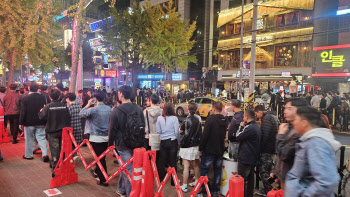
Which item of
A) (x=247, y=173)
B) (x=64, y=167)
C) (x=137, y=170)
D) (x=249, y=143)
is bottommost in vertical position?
(x=64, y=167)

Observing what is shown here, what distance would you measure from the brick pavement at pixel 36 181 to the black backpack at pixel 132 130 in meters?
1.36

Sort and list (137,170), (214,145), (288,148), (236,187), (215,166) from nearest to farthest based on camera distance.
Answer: (236,187), (288,148), (137,170), (214,145), (215,166)

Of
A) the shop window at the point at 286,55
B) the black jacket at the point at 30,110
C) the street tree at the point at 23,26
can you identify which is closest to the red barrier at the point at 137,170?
the black jacket at the point at 30,110

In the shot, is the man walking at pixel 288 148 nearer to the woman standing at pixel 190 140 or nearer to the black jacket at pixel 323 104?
the woman standing at pixel 190 140

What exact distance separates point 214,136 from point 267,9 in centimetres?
3031

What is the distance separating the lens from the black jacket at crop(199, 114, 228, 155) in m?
4.71

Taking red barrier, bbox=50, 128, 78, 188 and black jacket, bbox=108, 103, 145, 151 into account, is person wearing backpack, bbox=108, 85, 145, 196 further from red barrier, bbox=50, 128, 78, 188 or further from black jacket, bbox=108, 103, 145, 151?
red barrier, bbox=50, 128, 78, 188

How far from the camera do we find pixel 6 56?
14406 millimetres

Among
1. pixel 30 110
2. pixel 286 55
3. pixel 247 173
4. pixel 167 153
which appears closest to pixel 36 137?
pixel 30 110

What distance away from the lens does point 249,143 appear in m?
4.47

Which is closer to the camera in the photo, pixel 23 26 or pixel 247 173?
pixel 247 173

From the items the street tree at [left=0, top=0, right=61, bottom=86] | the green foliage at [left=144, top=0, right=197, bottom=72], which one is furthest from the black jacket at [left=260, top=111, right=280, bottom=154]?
the green foliage at [left=144, top=0, right=197, bottom=72]

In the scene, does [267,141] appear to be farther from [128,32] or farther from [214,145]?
[128,32]

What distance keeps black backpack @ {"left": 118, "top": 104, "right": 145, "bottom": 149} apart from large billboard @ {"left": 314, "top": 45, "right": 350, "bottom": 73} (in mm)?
23907
